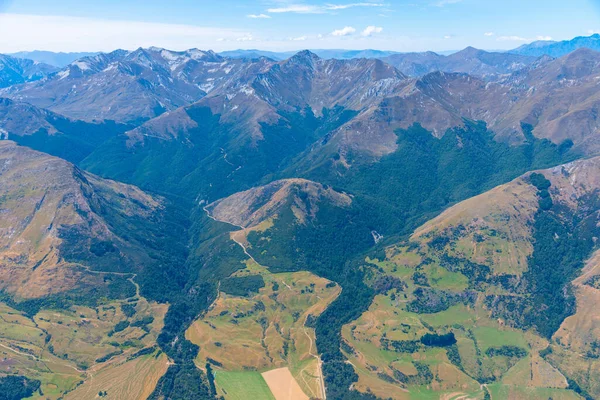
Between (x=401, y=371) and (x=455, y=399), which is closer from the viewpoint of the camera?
(x=455, y=399)

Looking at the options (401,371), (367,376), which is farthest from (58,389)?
(401,371)

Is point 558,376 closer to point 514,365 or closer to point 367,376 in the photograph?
point 514,365

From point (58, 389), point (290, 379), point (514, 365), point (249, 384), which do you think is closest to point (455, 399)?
point (514, 365)

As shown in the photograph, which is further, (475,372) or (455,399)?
(475,372)

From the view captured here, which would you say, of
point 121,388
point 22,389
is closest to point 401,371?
point 121,388

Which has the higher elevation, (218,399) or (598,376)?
(598,376)

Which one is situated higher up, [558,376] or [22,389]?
[558,376]

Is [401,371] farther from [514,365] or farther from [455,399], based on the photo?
[514,365]

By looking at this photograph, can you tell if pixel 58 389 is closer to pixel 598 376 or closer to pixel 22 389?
pixel 22 389
